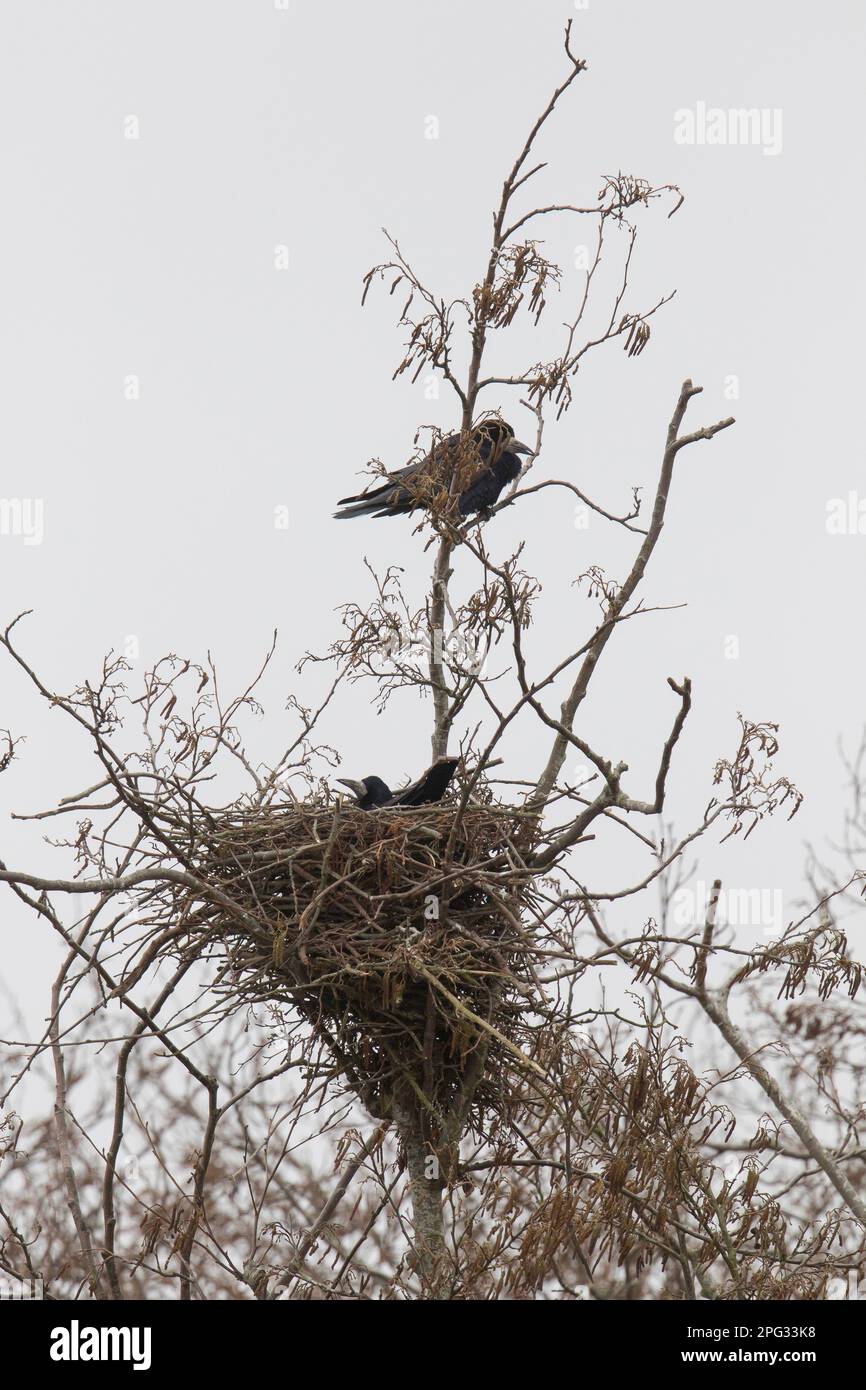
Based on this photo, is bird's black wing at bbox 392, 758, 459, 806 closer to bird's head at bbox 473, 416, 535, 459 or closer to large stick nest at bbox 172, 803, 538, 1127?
large stick nest at bbox 172, 803, 538, 1127

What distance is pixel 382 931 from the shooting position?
611cm

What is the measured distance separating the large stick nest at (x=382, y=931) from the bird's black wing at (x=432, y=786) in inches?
14.4

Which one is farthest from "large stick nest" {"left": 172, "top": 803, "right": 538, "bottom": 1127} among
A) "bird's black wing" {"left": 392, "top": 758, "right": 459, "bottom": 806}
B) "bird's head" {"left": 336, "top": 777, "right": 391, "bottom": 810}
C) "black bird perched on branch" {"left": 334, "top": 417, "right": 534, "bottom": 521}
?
"black bird perched on branch" {"left": 334, "top": 417, "right": 534, "bottom": 521}

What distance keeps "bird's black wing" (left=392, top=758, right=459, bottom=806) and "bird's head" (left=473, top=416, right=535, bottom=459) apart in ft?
4.85

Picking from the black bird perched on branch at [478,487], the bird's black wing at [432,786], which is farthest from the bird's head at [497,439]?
the bird's black wing at [432,786]

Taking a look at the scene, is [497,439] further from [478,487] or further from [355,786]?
[355,786]

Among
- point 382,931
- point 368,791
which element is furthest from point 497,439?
point 382,931

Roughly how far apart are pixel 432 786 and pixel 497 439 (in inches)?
97.1

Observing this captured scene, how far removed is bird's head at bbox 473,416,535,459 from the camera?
6755 mm

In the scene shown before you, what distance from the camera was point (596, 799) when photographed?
20.6 ft

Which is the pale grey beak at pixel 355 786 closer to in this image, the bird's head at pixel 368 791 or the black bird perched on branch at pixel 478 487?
the bird's head at pixel 368 791

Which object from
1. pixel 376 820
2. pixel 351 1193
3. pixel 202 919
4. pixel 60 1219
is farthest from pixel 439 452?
pixel 351 1193

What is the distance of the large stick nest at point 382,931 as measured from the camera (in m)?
6.09

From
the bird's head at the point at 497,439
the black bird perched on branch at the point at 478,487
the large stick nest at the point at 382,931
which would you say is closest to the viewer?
the large stick nest at the point at 382,931
